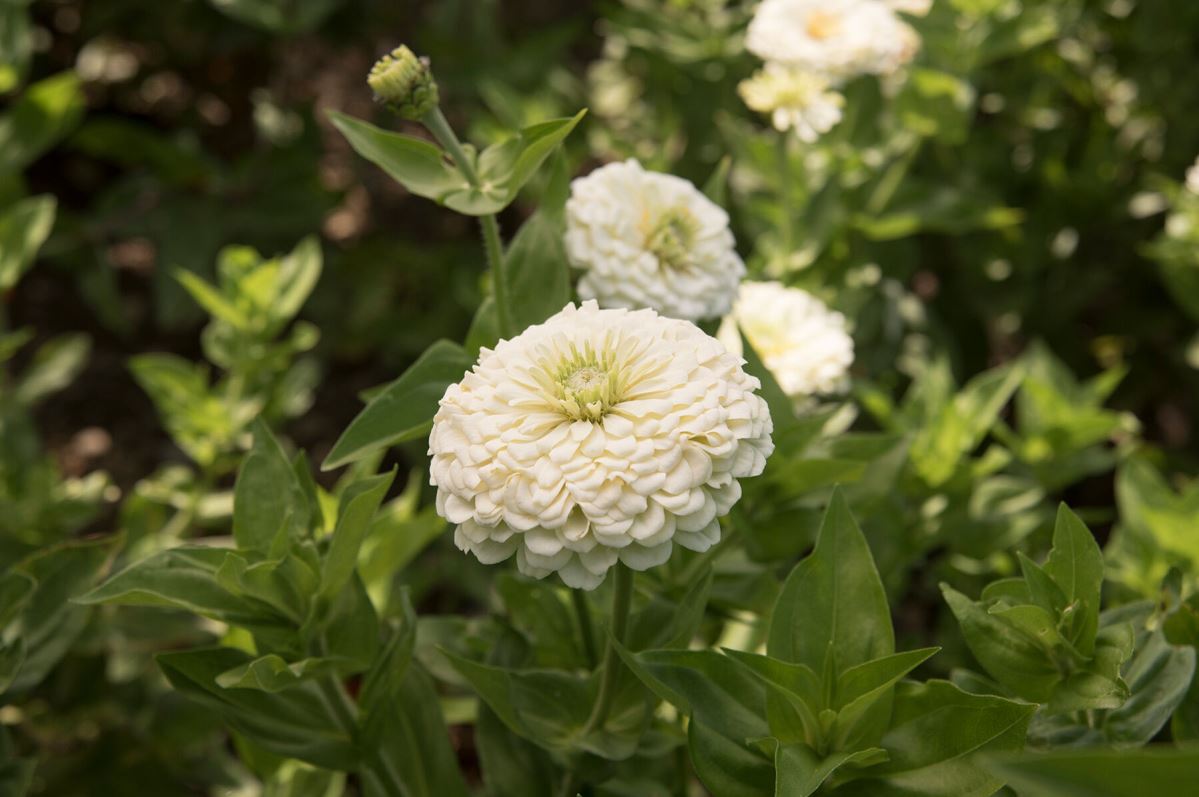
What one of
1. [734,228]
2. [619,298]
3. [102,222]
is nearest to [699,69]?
[734,228]

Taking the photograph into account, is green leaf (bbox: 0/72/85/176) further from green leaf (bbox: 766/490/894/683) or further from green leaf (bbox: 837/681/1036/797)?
green leaf (bbox: 837/681/1036/797)

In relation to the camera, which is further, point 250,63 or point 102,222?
point 250,63

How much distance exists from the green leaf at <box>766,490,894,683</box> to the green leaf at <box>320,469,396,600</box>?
1.06ft

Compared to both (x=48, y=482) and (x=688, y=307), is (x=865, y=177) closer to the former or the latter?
(x=688, y=307)

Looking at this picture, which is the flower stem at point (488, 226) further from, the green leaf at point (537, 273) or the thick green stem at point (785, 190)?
the thick green stem at point (785, 190)

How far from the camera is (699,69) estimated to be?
189 centimetres

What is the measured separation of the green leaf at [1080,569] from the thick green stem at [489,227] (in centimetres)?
47

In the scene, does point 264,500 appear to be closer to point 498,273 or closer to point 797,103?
point 498,273

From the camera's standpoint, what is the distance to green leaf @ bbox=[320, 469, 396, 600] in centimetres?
88

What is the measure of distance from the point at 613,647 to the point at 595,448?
21 cm

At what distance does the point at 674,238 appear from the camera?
106 cm

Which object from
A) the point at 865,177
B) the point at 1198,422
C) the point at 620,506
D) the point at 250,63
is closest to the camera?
the point at 620,506

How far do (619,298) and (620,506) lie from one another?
354 mm

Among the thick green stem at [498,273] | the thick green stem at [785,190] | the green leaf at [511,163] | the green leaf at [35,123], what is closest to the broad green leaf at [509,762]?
the thick green stem at [498,273]
